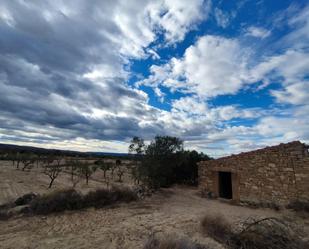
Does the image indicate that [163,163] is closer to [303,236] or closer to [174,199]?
[174,199]

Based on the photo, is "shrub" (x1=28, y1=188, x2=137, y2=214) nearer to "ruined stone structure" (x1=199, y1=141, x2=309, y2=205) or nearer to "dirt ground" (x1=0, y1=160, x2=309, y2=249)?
"dirt ground" (x1=0, y1=160, x2=309, y2=249)

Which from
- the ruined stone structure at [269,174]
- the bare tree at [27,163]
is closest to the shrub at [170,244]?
the ruined stone structure at [269,174]

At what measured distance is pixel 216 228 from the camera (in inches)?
284

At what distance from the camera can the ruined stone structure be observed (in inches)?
423

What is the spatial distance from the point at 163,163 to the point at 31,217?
10290 mm

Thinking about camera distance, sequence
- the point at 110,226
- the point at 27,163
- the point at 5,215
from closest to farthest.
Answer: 1. the point at 110,226
2. the point at 5,215
3. the point at 27,163

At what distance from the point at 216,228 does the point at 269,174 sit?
5.90m

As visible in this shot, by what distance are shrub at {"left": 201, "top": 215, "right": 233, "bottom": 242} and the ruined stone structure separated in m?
5.37

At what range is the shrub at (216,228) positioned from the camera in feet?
22.7

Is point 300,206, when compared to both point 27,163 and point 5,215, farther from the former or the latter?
point 27,163

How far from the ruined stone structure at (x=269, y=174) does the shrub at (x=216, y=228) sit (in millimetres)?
5370

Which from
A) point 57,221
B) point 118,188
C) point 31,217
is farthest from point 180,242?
point 118,188

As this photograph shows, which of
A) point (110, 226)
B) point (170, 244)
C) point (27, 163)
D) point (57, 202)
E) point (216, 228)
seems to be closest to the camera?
point (170, 244)

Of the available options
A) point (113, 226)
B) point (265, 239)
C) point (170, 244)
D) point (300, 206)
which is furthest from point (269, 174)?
point (170, 244)
